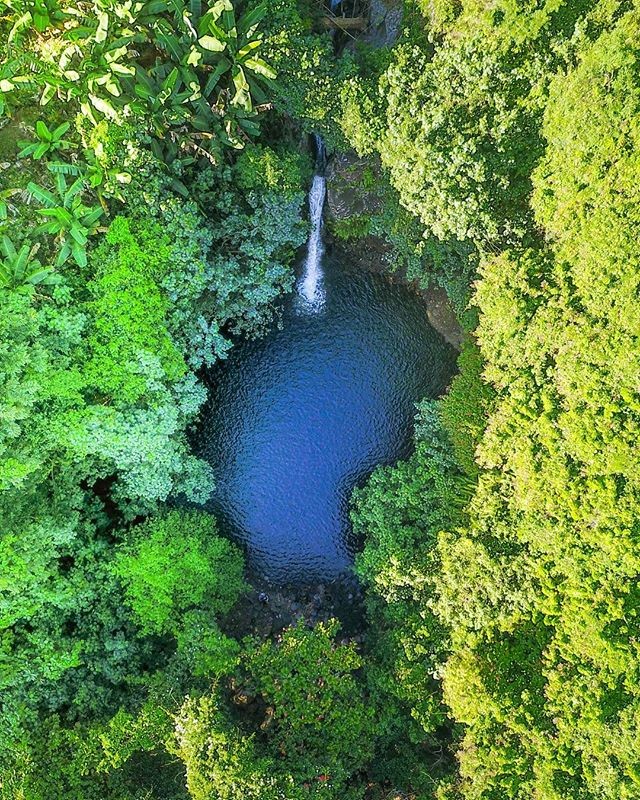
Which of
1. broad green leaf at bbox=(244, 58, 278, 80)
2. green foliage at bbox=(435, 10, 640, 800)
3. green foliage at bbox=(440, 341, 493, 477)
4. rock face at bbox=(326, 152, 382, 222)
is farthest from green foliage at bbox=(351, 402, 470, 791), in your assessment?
broad green leaf at bbox=(244, 58, 278, 80)

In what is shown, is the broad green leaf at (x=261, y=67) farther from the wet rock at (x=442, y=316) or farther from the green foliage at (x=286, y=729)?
the green foliage at (x=286, y=729)

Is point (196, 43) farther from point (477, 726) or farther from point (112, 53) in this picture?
point (477, 726)

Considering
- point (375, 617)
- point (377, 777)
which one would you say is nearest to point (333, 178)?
point (375, 617)

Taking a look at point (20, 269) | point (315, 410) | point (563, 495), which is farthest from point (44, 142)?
point (563, 495)

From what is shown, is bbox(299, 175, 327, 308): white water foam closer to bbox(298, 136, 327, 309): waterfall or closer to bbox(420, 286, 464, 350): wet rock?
bbox(298, 136, 327, 309): waterfall

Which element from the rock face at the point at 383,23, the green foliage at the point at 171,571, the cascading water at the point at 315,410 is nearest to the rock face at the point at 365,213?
the cascading water at the point at 315,410
